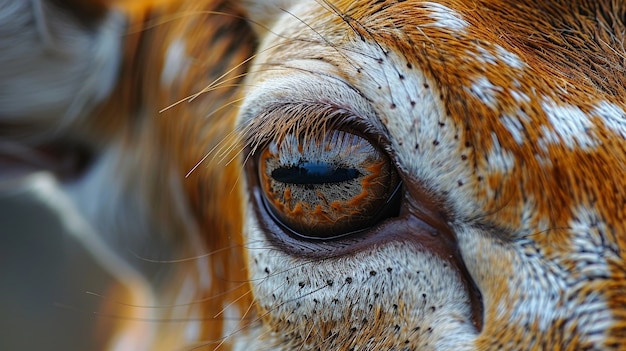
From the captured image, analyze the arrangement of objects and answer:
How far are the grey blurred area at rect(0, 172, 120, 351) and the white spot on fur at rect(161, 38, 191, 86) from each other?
623 millimetres

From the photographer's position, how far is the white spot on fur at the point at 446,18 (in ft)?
3.80

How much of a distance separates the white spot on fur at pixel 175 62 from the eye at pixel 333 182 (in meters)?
0.61

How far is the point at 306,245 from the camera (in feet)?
4.14

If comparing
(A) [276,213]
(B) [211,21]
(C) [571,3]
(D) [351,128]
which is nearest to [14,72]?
(B) [211,21]

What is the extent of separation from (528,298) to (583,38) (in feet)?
1.72

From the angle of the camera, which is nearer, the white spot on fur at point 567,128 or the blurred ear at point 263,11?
the white spot on fur at point 567,128

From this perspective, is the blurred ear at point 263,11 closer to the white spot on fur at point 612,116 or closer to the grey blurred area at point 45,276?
the white spot on fur at point 612,116

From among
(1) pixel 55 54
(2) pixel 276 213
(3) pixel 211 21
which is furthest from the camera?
(1) pixel 55 54

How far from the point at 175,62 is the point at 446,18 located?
0.86 metres

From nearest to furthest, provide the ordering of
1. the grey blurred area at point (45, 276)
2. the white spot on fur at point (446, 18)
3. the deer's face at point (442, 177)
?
the deer's face at point (442, 177), the white spot on fur at point (446, 18), the grey blurred area at point (45, 276)

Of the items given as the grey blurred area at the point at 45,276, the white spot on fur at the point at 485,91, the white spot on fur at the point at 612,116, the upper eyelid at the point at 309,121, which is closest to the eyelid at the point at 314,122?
the upper eyelid at the point at 309,121

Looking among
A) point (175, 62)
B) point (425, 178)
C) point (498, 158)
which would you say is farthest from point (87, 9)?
point (498, 158)

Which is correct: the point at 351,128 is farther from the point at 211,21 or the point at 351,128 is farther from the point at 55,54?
the point at 55,54

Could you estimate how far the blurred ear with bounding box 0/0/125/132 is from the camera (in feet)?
5.70
